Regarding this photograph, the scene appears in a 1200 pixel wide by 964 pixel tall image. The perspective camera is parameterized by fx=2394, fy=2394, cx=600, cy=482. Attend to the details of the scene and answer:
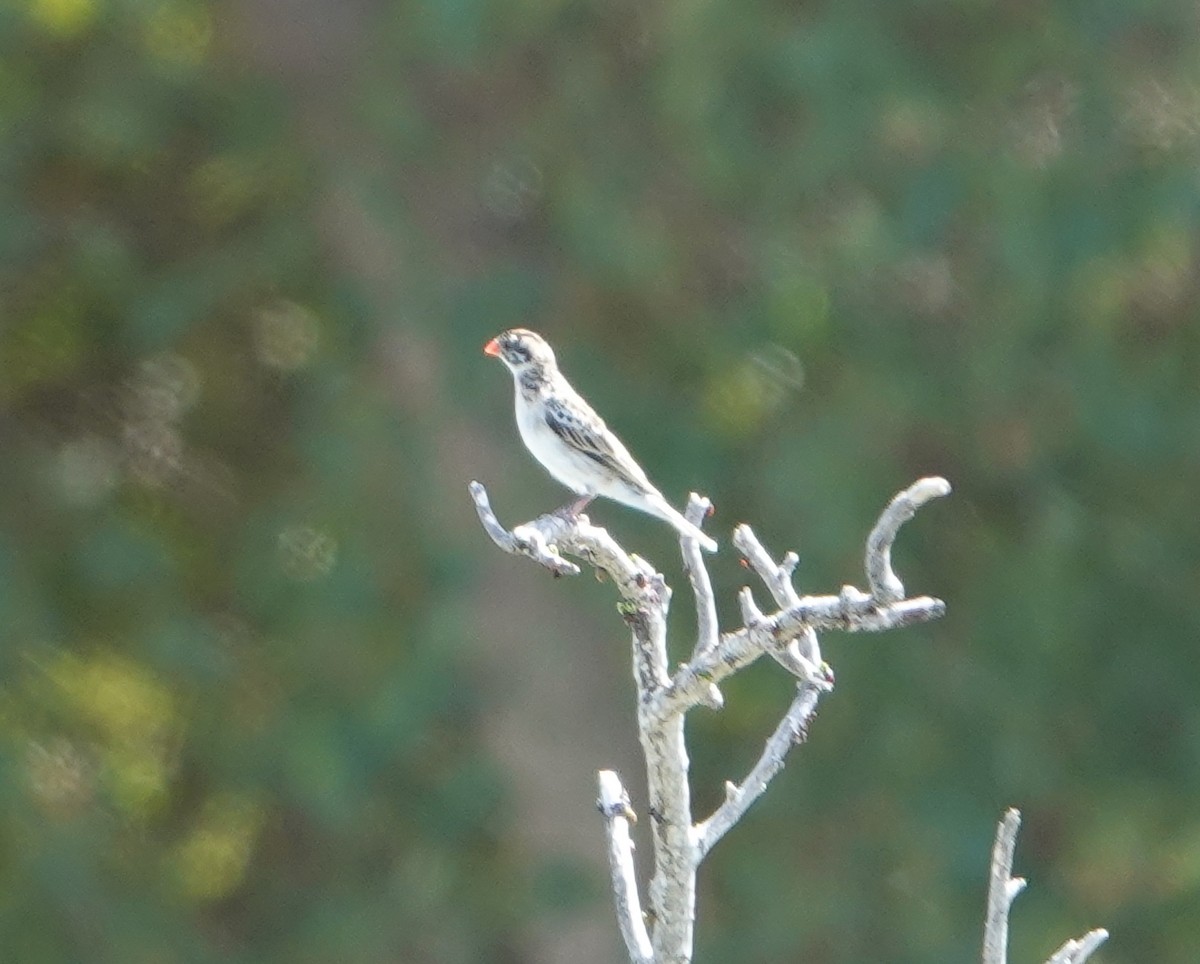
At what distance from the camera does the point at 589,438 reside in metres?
4.99

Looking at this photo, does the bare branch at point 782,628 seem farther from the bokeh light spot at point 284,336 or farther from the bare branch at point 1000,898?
the bokeh light spot at point 284,336

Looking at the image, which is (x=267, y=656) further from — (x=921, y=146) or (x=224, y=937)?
(x=921, y=146)

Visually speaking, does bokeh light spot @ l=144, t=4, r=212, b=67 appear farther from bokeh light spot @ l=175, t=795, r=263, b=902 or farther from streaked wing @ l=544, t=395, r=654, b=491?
streaked wing @ l=544, t=395, r=654, b=491

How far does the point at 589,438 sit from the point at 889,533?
2.47 metres

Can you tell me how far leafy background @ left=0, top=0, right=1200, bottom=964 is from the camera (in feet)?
26.2

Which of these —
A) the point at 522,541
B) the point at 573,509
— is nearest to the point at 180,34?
the point at 573,509

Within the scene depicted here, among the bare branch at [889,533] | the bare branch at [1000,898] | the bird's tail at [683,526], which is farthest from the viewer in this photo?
the bird's tail at [683,526]

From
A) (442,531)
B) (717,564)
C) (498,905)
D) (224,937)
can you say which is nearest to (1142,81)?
(717,564)

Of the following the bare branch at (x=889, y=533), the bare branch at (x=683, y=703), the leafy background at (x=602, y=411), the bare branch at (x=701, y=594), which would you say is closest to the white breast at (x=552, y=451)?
the bare branch at (x=683, y=703)

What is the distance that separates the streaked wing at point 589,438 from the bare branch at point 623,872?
1775 mm

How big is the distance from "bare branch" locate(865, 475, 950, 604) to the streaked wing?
2280 millimetres

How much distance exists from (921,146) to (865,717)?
83.0 inches

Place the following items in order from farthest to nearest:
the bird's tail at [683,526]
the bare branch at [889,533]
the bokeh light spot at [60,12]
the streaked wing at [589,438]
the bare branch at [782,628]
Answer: the bokeh light spot at [60,12] < the streaked wing at [589,438] < the bird's tail at [683,526] < the bare branch at [782,628] < the bare branch at [889,533]

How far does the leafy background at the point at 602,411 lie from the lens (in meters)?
7.97
